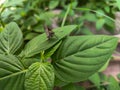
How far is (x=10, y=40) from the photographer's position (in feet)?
2.04

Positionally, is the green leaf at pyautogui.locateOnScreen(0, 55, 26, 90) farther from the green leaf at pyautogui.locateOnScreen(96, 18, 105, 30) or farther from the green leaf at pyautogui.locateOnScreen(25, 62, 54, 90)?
the green leaf at pyautogui.locateOnScreen(96, 18, 105, 30)

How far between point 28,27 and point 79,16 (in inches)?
7.5

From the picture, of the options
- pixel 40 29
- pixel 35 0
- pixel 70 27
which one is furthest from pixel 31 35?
pixel 70 27

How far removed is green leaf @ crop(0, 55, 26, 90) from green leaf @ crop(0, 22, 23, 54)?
2.2 inches

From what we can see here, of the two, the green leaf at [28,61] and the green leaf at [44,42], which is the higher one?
the green leaf at [44,42]

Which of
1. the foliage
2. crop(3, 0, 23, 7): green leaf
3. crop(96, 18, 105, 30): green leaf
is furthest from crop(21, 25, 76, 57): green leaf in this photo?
crop(96, 18, 105, 30): green leaf

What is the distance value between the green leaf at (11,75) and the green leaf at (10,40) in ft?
0.18

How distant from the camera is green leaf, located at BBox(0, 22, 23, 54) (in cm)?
60

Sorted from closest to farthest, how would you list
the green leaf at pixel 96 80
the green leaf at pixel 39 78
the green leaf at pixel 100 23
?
the green leaf at pixel 39 78
the green leaf at pixel 96 80
the green leaf at pixel 100 23

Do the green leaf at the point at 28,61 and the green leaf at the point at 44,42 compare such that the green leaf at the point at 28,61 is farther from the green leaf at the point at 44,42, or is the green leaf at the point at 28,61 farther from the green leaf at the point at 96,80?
the green leaf at the point at 96,80

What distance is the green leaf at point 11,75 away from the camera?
0.53 meters

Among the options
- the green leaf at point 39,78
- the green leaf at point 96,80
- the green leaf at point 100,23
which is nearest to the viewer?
the green leaf at point 39,78

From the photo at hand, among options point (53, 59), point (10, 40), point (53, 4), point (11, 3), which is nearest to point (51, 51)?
point (53, 59)

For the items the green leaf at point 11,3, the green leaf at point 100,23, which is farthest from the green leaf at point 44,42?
the green leaf at point 100,23
